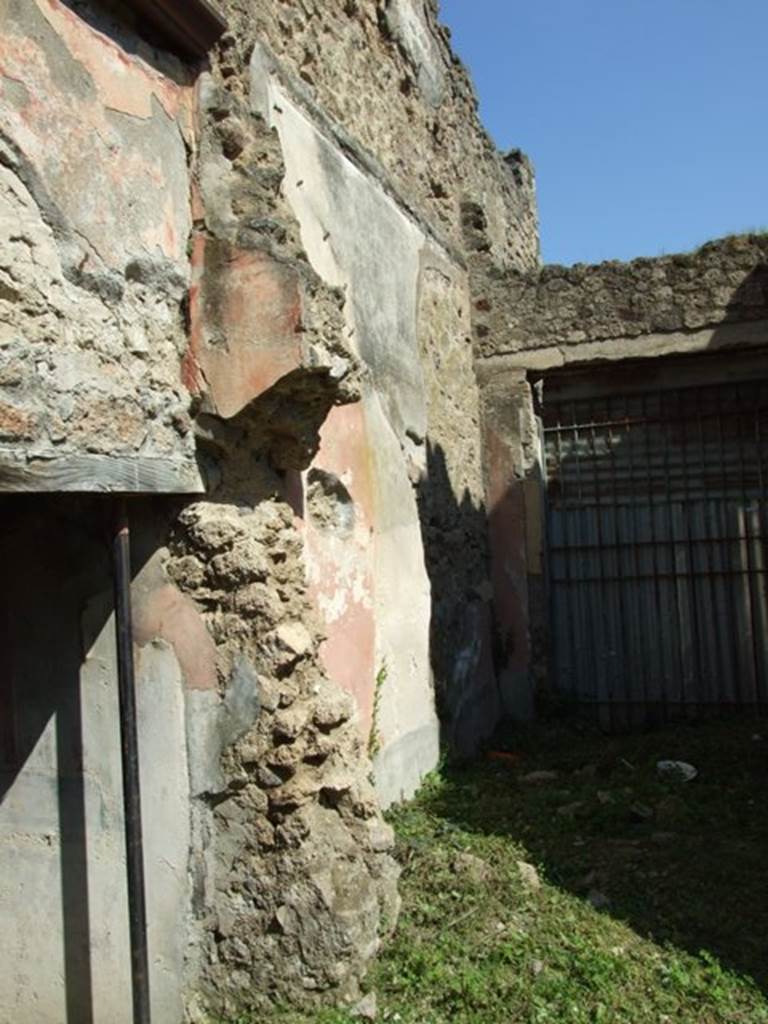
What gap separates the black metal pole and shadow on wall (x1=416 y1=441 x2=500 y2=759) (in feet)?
9.03

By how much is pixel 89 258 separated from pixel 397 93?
142 inches

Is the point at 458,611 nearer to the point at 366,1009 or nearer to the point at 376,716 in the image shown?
Result: the point at 376,716

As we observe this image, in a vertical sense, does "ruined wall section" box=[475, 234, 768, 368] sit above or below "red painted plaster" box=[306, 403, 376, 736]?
above

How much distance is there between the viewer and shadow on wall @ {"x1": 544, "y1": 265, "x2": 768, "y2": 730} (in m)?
6.74

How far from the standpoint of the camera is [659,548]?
689cm

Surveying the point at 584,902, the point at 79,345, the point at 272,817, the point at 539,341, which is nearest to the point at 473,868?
the point at 584,902

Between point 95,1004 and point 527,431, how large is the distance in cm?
468

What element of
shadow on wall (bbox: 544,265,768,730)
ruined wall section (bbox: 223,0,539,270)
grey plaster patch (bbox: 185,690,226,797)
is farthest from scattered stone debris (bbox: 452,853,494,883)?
shadow on wall (bbox: 544,265,768,730)

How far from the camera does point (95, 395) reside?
2.61 meters

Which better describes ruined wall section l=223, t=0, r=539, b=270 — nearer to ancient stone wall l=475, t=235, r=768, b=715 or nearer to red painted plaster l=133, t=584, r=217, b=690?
ancient stone wall l=475, t=235, r=768, b=715

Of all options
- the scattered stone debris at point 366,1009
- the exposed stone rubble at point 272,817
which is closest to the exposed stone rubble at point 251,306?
the exposed stone rubble at point 272,817

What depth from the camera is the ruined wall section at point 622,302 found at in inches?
253

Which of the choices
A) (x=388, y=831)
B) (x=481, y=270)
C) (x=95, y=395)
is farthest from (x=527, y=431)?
(x=95, y=395)

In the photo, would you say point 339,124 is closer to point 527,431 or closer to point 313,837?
point 527,431
